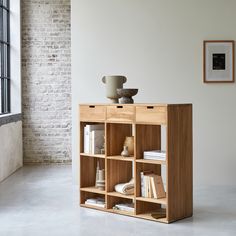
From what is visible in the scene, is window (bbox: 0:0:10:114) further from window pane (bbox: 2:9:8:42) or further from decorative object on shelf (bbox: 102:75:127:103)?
decorative object on shelf (bbox: 102:75:127:103)

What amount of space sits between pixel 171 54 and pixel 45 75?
310 cm

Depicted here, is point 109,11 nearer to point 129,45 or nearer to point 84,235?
point 129,45

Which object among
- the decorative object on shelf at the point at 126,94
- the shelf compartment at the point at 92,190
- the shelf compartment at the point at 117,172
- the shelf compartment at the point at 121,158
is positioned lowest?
the shelf compartment at the point at 92,190

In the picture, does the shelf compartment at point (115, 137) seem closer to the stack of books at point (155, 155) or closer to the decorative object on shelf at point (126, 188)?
the decorative object on shelf at point (126, 188)

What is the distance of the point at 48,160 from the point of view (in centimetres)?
938

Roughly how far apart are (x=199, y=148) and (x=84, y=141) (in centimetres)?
192

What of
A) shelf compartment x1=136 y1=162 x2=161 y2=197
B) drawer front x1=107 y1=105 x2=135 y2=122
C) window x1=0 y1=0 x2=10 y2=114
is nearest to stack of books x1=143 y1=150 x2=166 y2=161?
shelf compartment x1=136 y1=162 x2=161 y2=197

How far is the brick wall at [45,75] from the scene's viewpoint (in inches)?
364

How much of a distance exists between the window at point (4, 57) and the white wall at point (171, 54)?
2.02 meters

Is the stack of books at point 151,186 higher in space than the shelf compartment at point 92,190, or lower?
higher

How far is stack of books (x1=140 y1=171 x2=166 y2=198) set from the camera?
5.09 meters

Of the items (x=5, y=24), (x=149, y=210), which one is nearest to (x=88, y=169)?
(x=149, y=210)

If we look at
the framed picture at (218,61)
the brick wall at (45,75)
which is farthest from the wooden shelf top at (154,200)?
the brick wall at (45,75)

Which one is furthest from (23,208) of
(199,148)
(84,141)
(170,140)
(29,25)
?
(29,25)
